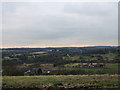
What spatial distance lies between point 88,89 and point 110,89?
5.93 feet

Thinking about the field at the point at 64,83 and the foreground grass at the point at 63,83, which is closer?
the field at the point at 64,83

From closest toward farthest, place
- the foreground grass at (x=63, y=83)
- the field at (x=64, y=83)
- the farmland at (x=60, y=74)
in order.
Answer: the field at (x=64, y=83) < the foreground grass at (x=63, y=83) < the farmland at (x=60, y=74)

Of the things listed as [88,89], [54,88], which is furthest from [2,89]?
[88,89]

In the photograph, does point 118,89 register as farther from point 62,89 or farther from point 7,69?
point 7,69

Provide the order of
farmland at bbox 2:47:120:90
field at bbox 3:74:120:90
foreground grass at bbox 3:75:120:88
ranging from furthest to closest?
farmland at bbox 2:47:120:90
foreground grass at bbox 3:75:120:88
field at bbox 3:74:120:90

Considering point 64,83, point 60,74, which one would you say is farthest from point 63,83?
point 60,74

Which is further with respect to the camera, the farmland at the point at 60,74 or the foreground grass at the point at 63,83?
the farmland at the point at 60,74

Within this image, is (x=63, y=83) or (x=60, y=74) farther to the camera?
(x=60, y=74)

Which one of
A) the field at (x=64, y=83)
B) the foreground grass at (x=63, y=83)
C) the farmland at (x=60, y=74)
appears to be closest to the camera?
the field at (x=64, y=83)

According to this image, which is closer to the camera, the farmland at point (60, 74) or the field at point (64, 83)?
the field at point (64, 83)

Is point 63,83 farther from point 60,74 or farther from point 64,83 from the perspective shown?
point 60,74

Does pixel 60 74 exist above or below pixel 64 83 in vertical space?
below

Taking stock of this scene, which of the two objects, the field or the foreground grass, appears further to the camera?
the foreground grass

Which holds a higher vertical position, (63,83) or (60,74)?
(63,83)
